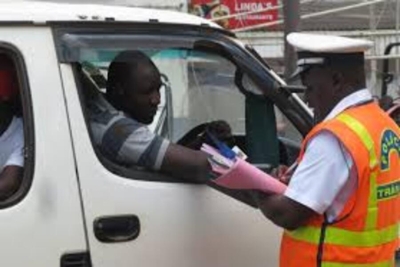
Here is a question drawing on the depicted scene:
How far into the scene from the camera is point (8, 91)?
3.08 meters

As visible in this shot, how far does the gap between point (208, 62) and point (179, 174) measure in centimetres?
49

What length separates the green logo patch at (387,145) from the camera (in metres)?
2.84

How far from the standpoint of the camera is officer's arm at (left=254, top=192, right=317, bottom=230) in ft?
9.13

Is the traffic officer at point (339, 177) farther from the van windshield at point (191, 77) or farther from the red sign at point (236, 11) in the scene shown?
the red sign at point (236, 11)

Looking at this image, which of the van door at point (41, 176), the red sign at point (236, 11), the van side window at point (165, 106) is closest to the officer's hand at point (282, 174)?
the van side window at point (165, 106)

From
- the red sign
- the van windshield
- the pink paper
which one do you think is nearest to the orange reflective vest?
the pink paper

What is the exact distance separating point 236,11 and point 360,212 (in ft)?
35.3

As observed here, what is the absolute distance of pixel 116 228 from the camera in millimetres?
2928

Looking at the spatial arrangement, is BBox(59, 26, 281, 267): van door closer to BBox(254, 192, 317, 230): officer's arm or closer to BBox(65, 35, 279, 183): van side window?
BBox(65, 35, 279, 183): van side window

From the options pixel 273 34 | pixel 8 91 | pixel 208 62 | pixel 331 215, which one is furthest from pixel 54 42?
pixel 273 34

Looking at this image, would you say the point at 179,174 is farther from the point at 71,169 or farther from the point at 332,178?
the point at 332,178

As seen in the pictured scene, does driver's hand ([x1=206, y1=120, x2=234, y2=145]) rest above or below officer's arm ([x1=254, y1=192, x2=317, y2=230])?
above

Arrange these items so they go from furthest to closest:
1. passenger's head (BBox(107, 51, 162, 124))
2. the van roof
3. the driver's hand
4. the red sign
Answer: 1. the red sign
2. the driver's hand
3. passenger's head (BBox(107, 51, 162, 124))
4. the van roof

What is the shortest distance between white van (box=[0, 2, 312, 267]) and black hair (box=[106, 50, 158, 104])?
4 cm
